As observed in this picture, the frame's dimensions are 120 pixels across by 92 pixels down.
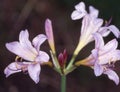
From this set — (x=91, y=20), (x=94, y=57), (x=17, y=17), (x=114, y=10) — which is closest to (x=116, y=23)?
(x=114, y=10)

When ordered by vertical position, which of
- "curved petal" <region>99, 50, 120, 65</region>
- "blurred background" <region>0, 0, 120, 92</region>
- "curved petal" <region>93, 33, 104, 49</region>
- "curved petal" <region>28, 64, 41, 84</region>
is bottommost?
"blurred background" <region>0, 0, 120, 92</region>

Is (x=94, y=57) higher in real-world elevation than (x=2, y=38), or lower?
higher

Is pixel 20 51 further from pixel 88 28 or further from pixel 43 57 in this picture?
pixel 88 28

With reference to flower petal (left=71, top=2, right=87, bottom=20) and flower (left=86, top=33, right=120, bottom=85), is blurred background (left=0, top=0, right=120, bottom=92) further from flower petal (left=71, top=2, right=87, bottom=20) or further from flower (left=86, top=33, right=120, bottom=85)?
flower (left=86, top=33, right=120, bottom=85)

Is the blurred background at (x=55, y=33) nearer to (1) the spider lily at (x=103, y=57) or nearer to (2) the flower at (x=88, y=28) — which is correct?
(2) the flower at (x=88, y=28)

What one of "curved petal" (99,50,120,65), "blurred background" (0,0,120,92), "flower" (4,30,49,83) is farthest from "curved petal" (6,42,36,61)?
"blurred background" (0,0,120,92)

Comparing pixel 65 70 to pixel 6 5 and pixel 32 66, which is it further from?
pixel 6 5

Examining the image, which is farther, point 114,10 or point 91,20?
point 114,10

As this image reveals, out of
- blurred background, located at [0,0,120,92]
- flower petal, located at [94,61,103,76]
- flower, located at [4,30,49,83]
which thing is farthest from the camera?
blurred background, located at [0,0,120,92]
